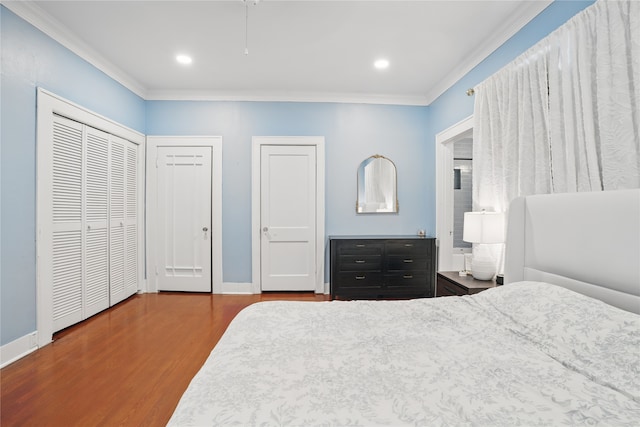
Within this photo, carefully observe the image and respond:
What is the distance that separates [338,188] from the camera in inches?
152

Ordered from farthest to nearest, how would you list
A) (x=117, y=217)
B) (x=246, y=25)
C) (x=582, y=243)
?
(x=117, y=217), (x=246, y=25), (x=582, y=243)

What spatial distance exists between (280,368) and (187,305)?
2.81 meters

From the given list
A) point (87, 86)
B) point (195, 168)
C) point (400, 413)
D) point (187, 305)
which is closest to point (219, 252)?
point (187, 305)

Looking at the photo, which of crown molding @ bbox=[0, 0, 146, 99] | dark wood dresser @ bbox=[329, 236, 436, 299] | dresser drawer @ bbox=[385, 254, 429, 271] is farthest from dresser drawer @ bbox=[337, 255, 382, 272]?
crown molding @ bbox=[0, 0, 146, 99]

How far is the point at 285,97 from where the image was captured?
3.75 m

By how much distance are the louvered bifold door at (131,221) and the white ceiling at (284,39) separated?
0.89 metres

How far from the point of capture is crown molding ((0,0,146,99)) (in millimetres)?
2104

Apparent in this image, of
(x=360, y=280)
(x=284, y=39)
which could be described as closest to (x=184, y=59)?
(x=284, y=39)

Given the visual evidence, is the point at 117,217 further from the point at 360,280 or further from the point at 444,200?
the point at 444,200

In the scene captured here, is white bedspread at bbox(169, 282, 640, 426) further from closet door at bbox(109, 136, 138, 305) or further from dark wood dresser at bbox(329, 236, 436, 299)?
closet door at bbox(109, 136, 138, 305)

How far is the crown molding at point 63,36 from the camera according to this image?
2104mm

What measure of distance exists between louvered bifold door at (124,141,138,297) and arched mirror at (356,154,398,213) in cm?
294

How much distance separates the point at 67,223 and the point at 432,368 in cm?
321

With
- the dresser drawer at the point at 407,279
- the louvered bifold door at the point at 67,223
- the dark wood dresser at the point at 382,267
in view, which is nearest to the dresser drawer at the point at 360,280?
the dark wood dresser at the point at 382,267
